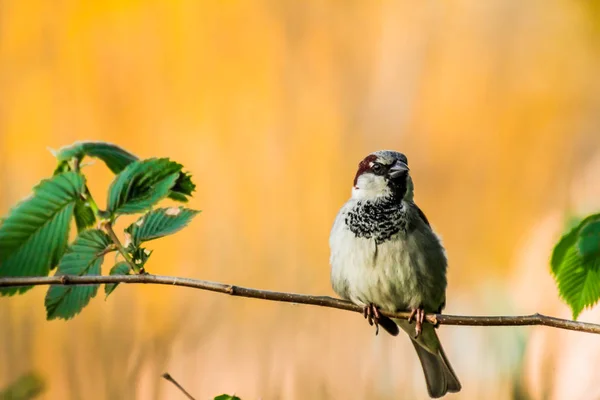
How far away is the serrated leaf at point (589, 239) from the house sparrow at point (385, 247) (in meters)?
0.59

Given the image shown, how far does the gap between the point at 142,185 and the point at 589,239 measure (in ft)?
1.17

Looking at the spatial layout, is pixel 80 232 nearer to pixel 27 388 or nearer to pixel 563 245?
pixel 27 388

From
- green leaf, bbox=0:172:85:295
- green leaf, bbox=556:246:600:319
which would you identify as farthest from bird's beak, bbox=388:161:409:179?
green leaf, bbox=0:172:85:295

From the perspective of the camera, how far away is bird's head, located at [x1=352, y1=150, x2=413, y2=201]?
1203 millimetres

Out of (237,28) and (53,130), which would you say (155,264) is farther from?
(237,28)

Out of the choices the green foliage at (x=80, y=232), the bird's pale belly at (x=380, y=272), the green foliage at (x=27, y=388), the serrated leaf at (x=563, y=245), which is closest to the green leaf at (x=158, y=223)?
the green foliage at (x=80, y=232)

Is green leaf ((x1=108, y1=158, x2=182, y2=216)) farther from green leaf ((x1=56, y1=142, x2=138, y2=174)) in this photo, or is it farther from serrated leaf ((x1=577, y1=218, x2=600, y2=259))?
serrated leaf ((x1=577, y1=218, x2=600, y2=259))

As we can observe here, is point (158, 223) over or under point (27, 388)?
over

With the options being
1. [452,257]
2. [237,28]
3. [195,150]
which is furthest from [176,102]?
[452,257]

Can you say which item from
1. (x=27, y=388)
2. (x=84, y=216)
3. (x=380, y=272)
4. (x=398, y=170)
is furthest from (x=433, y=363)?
(x=27, y=388)

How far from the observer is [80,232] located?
65 cm

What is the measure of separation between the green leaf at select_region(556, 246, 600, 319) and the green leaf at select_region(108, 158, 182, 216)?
0.33 m

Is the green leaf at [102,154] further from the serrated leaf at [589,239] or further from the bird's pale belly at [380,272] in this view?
the bird's pale belly at [380,272]

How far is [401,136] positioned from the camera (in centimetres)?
227
